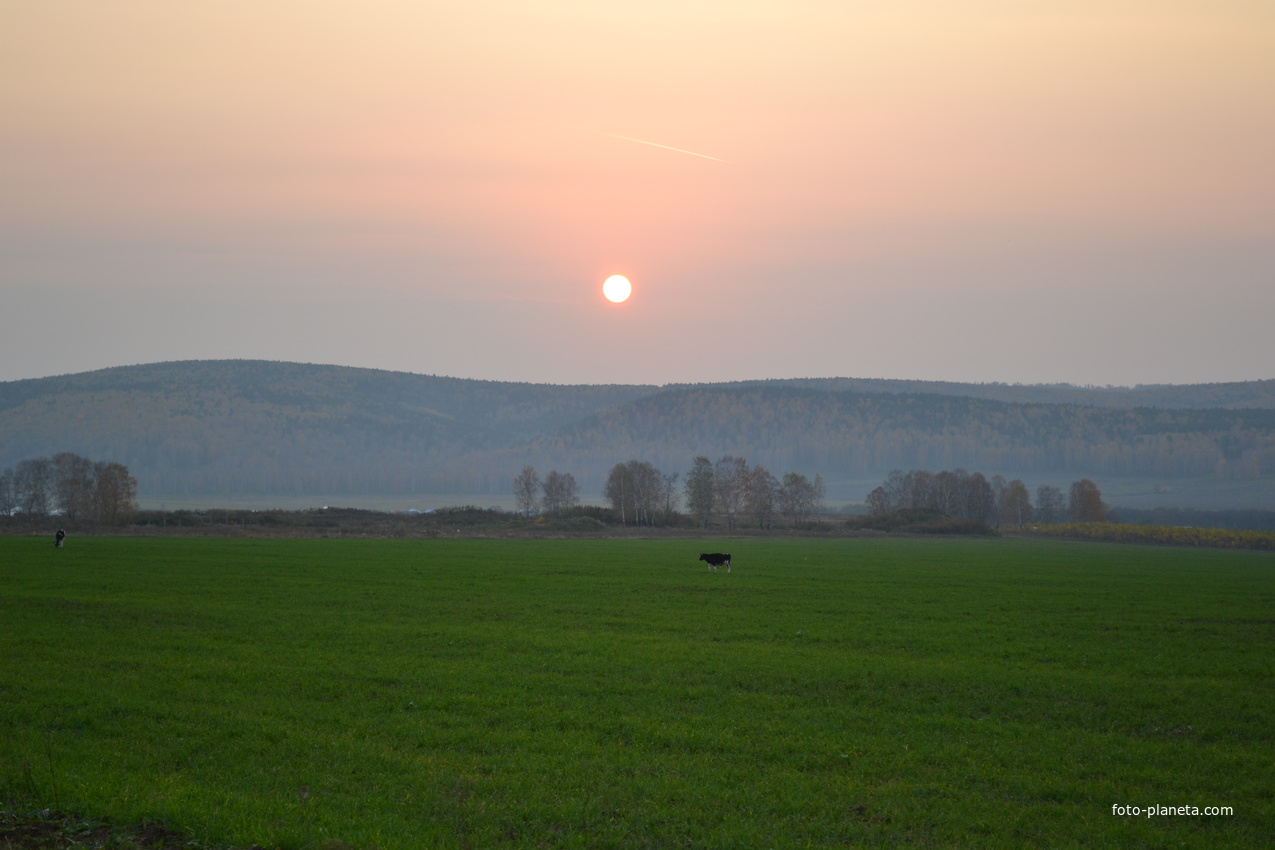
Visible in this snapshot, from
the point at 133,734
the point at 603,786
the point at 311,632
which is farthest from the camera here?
the point at 311,632

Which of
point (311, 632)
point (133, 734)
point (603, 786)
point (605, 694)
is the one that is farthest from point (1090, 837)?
point (311, 632)

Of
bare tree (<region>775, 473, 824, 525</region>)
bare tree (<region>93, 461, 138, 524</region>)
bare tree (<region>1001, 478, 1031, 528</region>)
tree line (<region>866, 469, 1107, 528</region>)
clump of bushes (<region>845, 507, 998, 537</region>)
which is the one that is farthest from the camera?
bare tree (<region>1001, 478, 1031, 528</region>)

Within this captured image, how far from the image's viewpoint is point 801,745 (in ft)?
46.7

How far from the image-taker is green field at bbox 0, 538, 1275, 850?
11.3 m

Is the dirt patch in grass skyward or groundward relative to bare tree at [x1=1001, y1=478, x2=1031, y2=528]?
skyward

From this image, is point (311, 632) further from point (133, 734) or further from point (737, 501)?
point (737, 501)

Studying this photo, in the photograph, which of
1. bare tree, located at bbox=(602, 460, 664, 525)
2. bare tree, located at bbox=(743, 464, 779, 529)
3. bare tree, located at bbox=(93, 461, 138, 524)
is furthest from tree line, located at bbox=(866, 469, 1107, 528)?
bare tree, located at bbox=(93, 461, 138, 524)

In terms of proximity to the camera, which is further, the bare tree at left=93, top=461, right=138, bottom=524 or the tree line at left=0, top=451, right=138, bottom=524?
the tree line at left=0, top=451, right=138, bottom=524

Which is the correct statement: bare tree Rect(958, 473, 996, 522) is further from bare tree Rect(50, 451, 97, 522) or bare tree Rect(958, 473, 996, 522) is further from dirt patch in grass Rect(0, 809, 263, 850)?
dirt patch in grass Rect(0, 809, 263, 850)

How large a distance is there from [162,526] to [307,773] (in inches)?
3687

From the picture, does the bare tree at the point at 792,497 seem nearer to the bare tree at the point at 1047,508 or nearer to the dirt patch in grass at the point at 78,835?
the bare tree at the point at 1047,508

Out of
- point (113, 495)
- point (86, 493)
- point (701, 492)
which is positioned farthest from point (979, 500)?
point (86, 493)

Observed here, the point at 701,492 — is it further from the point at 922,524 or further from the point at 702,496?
the point at 922,524

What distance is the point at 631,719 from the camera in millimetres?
15391
